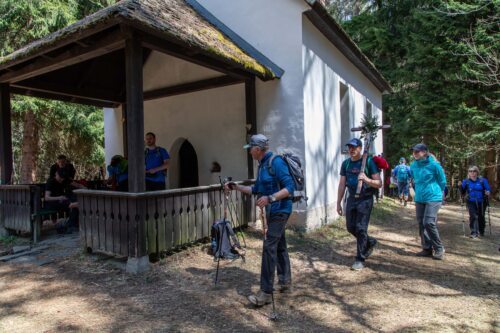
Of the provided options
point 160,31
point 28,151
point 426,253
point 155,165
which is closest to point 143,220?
point 155,165

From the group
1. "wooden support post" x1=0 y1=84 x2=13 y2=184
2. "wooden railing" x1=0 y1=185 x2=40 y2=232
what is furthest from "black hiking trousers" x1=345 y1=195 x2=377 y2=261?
"wooden support post" x1=0 y1=84 x2=13 y2=184

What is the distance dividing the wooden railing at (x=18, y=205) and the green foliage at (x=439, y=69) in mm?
11963

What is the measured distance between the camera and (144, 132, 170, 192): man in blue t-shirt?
20.7ft

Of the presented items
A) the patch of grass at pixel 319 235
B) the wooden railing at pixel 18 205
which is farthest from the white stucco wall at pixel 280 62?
the wooden railing at pixel 18 205

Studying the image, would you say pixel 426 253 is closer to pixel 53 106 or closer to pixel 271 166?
pixel 271 166

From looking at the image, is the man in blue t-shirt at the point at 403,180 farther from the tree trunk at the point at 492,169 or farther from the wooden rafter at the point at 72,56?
the wooden rafter at the point at 72,56

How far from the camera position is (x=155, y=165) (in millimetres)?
6469

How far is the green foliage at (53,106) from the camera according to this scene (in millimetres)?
12672

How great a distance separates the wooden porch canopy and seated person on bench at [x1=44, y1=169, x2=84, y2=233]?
0.85 m

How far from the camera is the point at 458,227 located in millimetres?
8891

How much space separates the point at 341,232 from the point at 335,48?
5079mm

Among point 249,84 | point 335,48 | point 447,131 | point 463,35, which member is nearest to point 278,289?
point 249,84

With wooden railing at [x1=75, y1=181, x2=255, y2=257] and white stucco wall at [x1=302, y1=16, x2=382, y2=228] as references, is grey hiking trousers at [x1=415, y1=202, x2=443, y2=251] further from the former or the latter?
wooden railing at [x1=75, y1=181, x2=255, y2=257]

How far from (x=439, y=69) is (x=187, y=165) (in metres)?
10.9
